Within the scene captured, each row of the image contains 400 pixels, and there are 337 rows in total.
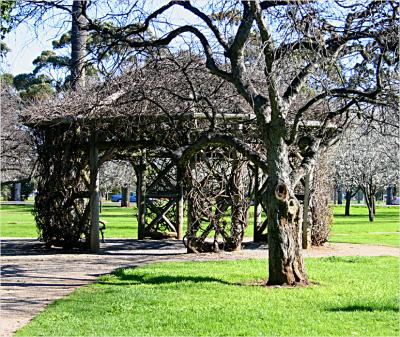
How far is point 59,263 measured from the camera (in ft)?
44.1

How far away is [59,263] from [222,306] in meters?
6.22

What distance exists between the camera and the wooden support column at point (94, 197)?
15.7m

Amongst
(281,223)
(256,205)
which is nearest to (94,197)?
(256,205)

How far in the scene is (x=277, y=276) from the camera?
31.9ft

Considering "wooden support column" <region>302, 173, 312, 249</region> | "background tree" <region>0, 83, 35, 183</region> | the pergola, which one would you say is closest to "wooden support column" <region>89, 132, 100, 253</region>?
the pergola

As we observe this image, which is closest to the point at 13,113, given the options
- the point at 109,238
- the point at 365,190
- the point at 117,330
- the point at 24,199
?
the point at 109,238

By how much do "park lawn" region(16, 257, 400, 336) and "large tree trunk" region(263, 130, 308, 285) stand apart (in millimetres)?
363

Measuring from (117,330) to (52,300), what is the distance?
7.84ft

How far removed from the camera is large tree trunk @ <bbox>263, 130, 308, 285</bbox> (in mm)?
9656

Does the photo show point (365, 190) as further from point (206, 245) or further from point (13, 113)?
point (206, 245)

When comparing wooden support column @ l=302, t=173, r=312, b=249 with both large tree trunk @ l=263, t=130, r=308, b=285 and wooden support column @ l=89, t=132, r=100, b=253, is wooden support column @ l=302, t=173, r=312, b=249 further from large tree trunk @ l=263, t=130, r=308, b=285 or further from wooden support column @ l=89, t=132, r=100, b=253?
large tree trunk @ l=263, t=130, r=308, b=285

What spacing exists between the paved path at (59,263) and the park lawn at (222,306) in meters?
0.38

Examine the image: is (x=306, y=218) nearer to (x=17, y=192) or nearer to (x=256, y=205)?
(x=256, y=205)

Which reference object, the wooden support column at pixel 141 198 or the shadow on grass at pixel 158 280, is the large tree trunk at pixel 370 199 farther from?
the shadow on grass at pixel 158 280
